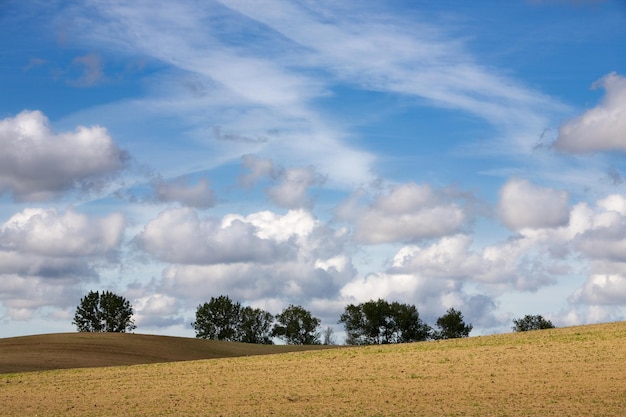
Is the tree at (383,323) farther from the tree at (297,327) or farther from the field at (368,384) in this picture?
the field at (368,384)

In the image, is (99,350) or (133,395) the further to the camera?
(99,350)

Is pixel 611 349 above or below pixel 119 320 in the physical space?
below

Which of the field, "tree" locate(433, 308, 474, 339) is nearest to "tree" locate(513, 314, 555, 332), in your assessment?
"tree" locate(433, 308, 474, 339)

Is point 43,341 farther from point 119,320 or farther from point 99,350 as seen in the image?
point 119,320

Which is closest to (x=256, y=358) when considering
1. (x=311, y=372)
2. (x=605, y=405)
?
(x=311, y=372)

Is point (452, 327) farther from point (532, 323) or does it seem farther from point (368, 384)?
point (368, 384)

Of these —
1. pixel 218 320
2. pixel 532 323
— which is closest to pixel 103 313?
pixel 218 320

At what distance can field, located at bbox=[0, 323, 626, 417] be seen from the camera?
28031mm

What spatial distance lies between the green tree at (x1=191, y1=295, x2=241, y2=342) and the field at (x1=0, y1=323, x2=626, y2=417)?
5956 cm

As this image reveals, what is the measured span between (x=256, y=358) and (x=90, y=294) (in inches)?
2312

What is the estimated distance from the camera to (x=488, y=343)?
1930 inches

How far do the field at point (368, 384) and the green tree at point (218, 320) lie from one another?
195 feet

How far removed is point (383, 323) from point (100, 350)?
5346cm

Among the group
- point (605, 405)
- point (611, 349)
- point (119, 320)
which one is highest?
point (119, 320)
